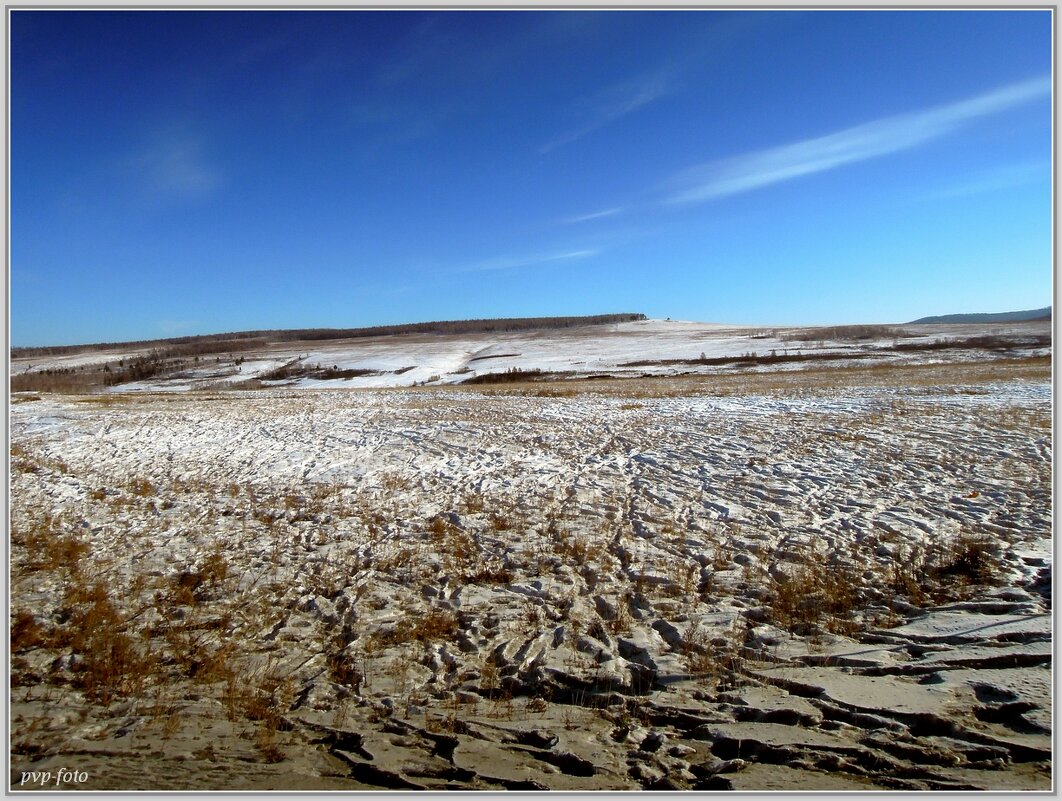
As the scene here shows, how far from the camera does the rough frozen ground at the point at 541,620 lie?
4406mm

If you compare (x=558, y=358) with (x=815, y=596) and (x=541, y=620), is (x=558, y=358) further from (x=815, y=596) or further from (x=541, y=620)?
(x=541, y=620)

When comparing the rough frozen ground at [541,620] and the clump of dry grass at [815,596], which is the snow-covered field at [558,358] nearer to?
the rough frozen ground at [541,620]

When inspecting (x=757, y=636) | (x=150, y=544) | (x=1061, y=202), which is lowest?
(x=757, y=636)

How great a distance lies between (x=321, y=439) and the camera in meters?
18.6

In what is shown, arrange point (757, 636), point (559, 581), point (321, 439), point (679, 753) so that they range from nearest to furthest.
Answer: point (679, 753) < point (757, 636) < point (559, 581) < point (321, 439)

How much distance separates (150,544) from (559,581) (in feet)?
22.2

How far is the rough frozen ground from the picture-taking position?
441 centimetres

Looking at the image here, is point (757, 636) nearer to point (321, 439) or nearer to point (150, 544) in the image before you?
point (150, 544)

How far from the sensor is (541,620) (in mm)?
6863

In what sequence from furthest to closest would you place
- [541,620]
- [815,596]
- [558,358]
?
[558,358] → [815,596] → [541,620]

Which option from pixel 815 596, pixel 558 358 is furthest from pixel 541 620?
pixel 558 358

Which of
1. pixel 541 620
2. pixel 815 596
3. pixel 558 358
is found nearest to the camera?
pixel 541 620

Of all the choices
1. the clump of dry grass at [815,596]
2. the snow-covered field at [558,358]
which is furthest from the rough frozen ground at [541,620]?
the snow-covered field at [558,358]

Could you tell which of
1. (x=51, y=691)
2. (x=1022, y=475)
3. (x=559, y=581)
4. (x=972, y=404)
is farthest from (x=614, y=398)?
(x=51, y=691)
